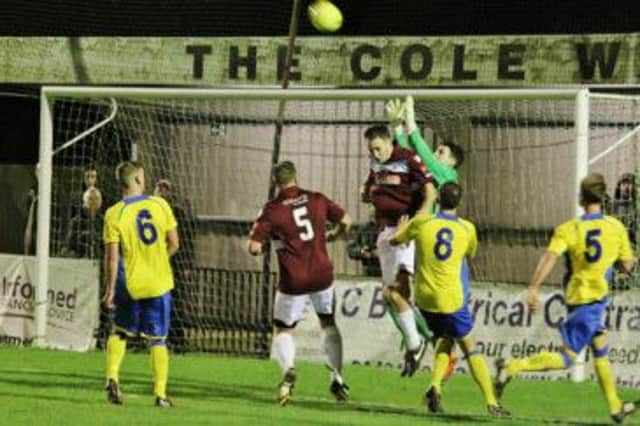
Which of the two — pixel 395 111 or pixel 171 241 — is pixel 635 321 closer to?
pixel 395 111

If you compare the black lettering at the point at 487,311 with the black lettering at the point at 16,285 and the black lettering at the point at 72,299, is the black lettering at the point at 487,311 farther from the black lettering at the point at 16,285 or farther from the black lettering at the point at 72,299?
the black lettering at the point at 16,285

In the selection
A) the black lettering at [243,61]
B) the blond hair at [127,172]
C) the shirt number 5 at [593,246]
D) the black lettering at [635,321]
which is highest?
the black lettering at [243,61]

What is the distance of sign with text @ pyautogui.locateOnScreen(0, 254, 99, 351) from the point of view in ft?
82.6

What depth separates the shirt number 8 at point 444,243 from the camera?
16875 millimetres

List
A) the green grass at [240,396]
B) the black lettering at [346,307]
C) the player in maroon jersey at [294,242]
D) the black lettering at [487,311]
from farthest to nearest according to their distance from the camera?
the black lettering at [346,307] → the black lettering at [487,311] → the player in maroon jersey at [294,242] → the green grass at [240,396]

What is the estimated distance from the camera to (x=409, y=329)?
1881 centimetres

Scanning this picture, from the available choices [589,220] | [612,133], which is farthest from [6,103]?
[589,220]

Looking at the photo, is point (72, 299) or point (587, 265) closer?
point (587, 265)

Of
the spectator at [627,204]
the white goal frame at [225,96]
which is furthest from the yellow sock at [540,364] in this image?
the spectator at [627,204]

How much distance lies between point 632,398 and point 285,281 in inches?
169

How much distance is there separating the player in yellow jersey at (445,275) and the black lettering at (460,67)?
406 inches

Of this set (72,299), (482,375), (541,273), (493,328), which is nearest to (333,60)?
(72,299)

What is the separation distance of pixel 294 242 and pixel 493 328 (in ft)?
17.1

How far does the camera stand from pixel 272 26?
99.8 ft
